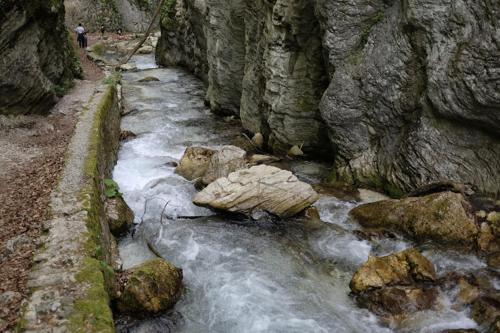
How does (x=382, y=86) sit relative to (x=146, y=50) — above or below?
above

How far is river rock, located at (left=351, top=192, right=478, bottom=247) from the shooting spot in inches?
400

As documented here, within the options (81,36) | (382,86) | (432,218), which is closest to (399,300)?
(432,218)

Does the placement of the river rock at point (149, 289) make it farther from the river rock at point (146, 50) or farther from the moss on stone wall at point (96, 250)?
the river rock at point (146, 50)

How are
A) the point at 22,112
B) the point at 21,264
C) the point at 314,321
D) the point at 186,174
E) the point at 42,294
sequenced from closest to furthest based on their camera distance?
the point at 42,294 → the point at 21,264 → the point at 314,321 → the point at 186,174 → the point at 22,112

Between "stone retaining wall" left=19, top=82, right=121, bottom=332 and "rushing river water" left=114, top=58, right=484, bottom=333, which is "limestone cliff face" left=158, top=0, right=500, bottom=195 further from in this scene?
"stone retaining wall" left=19, top=82, right=121, bottom=332

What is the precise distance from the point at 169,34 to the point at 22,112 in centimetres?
2278

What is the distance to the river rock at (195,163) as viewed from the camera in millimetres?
14961

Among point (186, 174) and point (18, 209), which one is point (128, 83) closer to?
point (186, 174)

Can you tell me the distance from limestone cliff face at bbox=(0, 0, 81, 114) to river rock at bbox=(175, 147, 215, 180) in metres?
6.36

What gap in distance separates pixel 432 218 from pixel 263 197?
424cm

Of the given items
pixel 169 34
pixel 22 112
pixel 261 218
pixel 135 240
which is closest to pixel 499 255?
pixel 261 218

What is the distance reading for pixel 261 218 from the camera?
1205 centimetres

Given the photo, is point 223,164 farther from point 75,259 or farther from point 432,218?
point 75,259

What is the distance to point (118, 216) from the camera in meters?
11.5
